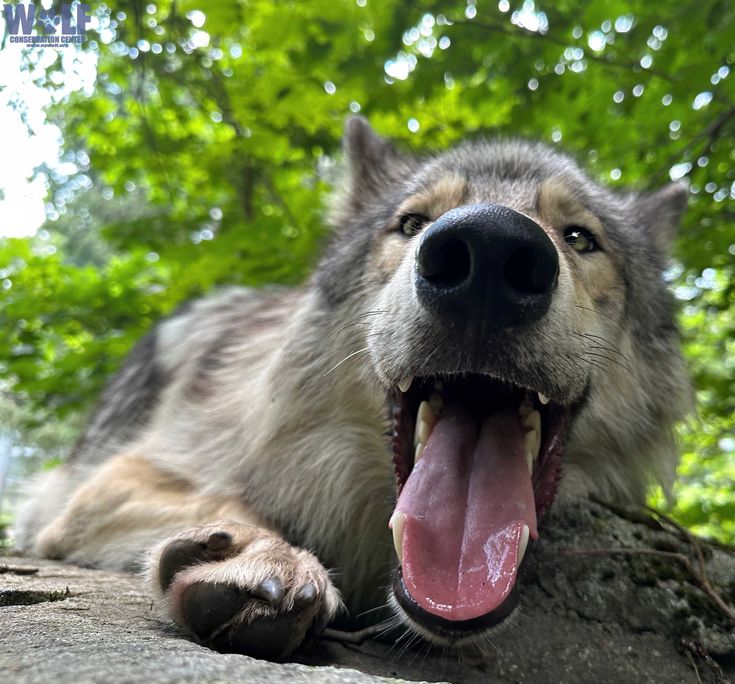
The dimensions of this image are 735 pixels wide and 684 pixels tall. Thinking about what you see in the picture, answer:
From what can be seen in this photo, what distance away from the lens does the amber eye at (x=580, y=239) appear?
262 centimetres

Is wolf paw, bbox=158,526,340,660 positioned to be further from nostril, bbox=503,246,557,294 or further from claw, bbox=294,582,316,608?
nostril, bbox=503,246,557,294

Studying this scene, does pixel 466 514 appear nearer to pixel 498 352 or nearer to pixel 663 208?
pixel 498 352

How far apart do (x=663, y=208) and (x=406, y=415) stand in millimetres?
2280

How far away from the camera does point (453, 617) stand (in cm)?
164

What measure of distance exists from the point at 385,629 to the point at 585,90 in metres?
3.66

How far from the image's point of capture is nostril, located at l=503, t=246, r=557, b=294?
178cm

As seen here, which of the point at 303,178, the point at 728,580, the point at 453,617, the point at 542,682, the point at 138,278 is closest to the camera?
the point at 453,617

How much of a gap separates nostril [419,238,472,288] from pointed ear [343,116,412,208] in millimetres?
1945

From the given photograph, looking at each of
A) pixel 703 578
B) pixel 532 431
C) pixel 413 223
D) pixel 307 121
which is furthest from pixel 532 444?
pixel 307 121

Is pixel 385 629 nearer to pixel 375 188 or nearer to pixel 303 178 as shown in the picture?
pixel 375 188

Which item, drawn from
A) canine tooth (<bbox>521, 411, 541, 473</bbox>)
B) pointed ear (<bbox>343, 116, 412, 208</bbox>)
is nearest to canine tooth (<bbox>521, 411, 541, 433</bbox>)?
canine tooth (<bbox>521, 411, 541, 473</bbox>)

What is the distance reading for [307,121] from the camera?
4500mm

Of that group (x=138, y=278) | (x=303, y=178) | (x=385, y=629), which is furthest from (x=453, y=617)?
(x=303, y=178)

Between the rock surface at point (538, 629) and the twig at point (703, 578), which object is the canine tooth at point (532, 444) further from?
the twig at point (703, 578)
